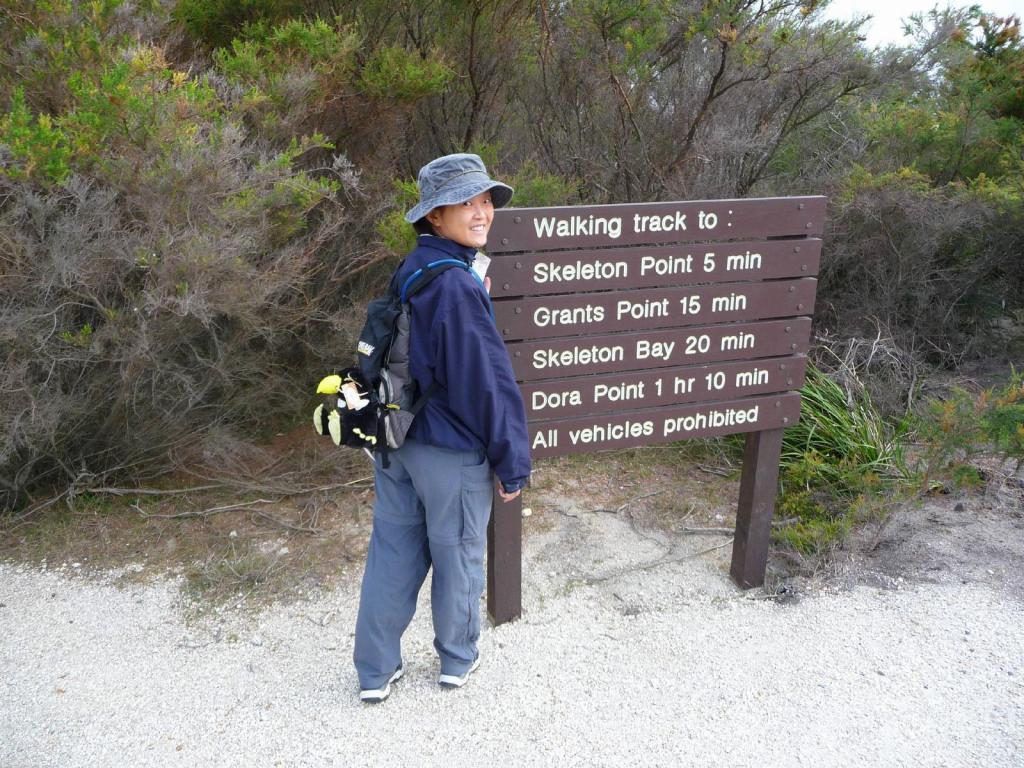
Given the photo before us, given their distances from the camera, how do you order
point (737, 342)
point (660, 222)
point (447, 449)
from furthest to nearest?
point (737, 342)
point (660, 222)
point (447, 449)

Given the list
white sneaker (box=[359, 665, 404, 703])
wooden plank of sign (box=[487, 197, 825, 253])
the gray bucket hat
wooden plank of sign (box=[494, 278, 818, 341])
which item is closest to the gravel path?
white sneaker (box=[359, 665, 404, 703])

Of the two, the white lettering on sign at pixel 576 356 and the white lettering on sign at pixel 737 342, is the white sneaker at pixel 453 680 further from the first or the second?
the white lettering on sign at pixel 737 342

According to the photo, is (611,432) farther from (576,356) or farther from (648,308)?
(648,308)

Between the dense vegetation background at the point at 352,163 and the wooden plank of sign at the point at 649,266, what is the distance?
1.49 metres

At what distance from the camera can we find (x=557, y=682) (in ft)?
10.5

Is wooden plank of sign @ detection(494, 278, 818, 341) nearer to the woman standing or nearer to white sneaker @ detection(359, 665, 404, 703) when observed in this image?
the woman standing

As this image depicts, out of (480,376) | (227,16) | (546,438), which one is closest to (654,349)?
(546,438)

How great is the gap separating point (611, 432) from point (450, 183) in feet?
4.11

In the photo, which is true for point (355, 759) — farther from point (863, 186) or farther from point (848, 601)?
point (863, 186)

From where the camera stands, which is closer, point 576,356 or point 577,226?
point 577,226

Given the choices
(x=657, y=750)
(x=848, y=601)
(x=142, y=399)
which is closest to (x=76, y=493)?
(x=142, y=399)

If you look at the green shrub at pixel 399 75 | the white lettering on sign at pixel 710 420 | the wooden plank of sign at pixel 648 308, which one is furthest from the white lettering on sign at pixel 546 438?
the green shrub at pixel 399 75

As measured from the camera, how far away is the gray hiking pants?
278cm

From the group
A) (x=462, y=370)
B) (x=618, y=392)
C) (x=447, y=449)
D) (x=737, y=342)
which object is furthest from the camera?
(x=737, y=342)
